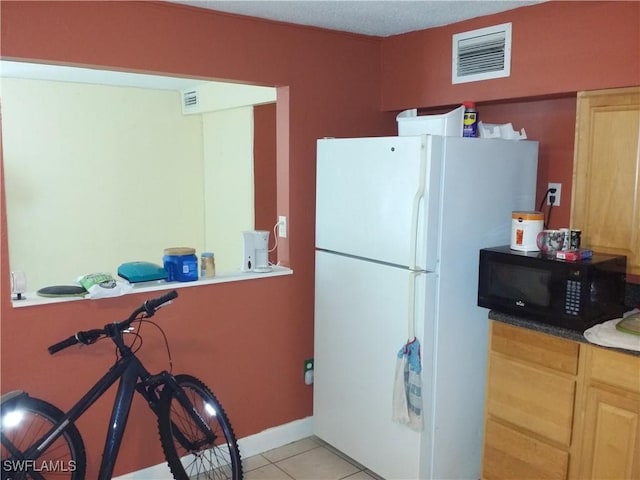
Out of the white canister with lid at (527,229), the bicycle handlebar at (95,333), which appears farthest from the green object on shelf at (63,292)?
the white canister with lid at (527,229)

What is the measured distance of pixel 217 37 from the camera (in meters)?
2.75

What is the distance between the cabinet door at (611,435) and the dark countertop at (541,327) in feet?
0.62

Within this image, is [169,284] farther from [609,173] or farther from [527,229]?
[609,173]

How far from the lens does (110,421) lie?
89.7 inches

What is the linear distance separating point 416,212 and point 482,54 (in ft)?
3.14

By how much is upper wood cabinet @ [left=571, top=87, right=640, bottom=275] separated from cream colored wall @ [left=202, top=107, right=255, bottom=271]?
2.47m

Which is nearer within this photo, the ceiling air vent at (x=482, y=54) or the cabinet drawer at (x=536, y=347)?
the cabinet drawer at (x=536, y=347)

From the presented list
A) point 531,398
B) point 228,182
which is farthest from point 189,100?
point 531,398

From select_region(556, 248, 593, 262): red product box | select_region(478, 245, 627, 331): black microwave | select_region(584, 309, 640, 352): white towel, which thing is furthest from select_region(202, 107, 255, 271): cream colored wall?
select_region(584, 309, 640, 352): white towel

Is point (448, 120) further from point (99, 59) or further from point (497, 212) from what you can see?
point (99, 59)

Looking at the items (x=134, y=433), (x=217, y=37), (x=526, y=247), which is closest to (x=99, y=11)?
(x=217, y=37)

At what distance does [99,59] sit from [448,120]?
155 centimetres

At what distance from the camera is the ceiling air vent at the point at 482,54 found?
2.70 metres

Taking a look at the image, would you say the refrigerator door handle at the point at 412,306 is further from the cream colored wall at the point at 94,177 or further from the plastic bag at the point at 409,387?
the cream colored wall at the point at 94,177
